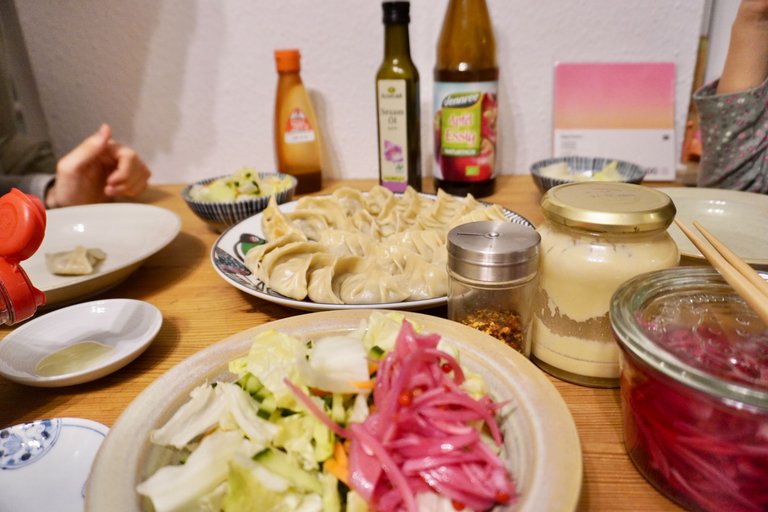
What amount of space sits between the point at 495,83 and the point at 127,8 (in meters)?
1.18

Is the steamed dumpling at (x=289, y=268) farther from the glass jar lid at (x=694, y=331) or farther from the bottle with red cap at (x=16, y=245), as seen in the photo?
the glass jar lid at (x=694, y=331)

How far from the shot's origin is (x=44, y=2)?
1638 millimetres

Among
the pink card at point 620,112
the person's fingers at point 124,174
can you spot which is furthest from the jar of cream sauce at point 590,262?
the person's fingers at point 124,174

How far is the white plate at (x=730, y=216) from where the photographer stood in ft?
2.92

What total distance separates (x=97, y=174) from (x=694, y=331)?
160 centimetres

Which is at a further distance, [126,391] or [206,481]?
[126,391]

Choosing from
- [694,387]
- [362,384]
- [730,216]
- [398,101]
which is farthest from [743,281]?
[398,101]

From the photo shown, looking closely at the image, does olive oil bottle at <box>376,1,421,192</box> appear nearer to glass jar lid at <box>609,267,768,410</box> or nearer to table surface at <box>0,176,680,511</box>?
table surface at <box>0,176,680,511</box>

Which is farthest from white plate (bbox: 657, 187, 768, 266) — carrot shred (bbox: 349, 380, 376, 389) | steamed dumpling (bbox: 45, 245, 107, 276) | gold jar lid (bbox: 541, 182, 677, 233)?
steamed dumpling (bbox: 45, 245, 107, 276)

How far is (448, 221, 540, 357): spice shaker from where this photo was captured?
0.64 meters

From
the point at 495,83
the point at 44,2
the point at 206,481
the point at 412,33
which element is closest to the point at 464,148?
the point at 495,83

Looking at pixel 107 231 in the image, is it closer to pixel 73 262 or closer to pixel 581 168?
pixel 73 262

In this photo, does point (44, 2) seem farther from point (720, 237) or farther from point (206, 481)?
point (720, 237)

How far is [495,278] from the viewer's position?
0.65 metres
